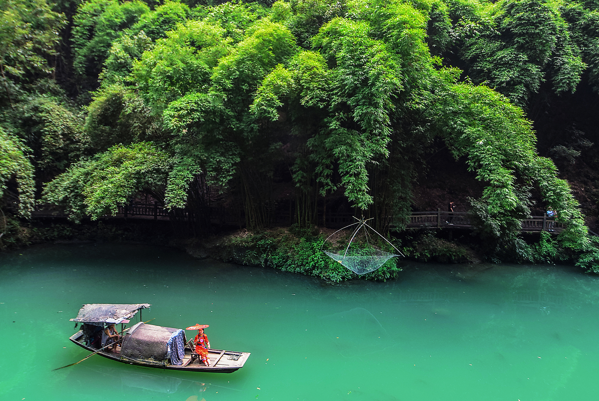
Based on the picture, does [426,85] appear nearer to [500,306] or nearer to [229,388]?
[500,306]

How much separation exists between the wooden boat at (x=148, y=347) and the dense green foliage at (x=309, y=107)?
401cm

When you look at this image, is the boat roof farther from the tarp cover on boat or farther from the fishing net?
the fishing net

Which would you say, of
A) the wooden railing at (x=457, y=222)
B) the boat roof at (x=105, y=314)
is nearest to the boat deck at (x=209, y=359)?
the boat roof at (x=105, y=314)

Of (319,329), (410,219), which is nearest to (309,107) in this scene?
(410,219)

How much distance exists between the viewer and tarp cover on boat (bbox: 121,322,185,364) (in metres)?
5.45

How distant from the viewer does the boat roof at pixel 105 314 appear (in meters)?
5.70

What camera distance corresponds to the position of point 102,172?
10.0 metres

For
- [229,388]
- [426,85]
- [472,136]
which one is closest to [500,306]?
[472,136]

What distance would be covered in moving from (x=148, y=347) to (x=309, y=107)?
22.8 feet

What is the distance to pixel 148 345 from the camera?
5.52 m

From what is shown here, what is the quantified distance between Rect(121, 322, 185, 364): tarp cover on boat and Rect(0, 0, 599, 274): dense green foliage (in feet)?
14.1

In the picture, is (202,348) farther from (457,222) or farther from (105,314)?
(457,222)

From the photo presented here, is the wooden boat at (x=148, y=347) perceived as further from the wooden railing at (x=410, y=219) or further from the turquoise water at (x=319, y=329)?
the wooden railing at (x=410, y=219)

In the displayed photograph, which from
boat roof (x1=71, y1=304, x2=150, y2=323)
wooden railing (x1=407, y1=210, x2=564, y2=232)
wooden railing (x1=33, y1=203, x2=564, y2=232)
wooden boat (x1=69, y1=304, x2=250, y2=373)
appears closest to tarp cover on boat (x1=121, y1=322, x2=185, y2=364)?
wooden boat (x1=69, y1=304, x2=250, y2=373)
